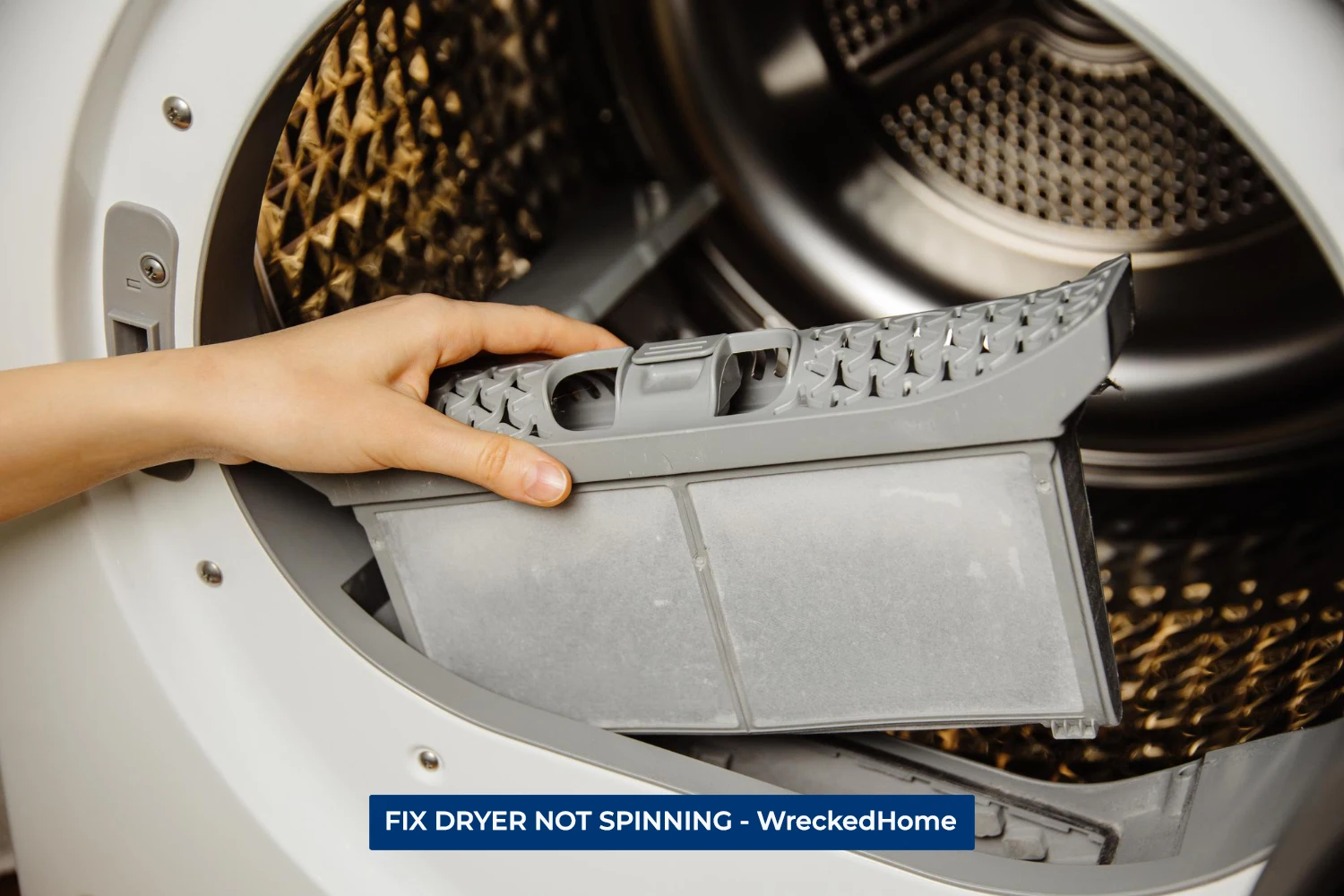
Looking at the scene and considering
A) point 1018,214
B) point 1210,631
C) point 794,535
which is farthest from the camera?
point 1018,214

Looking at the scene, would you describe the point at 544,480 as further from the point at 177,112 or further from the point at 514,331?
the point at 177,112

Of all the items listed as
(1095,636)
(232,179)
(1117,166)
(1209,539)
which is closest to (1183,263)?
(1117,166)

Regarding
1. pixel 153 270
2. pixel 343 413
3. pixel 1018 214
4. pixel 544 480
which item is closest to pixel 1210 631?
pixel 1018 214

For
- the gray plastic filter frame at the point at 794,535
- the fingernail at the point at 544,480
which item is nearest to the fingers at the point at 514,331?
the gray plastic filter frame at the point at 794,535

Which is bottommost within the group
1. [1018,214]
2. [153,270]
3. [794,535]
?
[794,535]

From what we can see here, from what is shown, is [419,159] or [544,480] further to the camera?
[419,159]

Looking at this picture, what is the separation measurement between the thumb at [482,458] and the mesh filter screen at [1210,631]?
457 millimetres

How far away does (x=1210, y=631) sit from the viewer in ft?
3.16

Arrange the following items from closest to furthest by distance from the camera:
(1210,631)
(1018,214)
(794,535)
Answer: (794,535) → (1210,631) → (1018,214)

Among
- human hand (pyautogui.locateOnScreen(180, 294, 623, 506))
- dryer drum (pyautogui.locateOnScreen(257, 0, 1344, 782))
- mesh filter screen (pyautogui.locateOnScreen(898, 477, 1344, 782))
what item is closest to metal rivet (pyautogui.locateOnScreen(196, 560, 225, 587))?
human hand (pyautogui.locateOnScreen(180, 294, 623, 506))

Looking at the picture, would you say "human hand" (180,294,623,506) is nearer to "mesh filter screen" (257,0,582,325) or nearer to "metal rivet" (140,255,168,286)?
"metal rivet" (140,255,168,286)

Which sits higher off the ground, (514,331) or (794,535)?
(514,331)

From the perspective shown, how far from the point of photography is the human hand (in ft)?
2.30

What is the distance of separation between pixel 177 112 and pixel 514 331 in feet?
0.80
